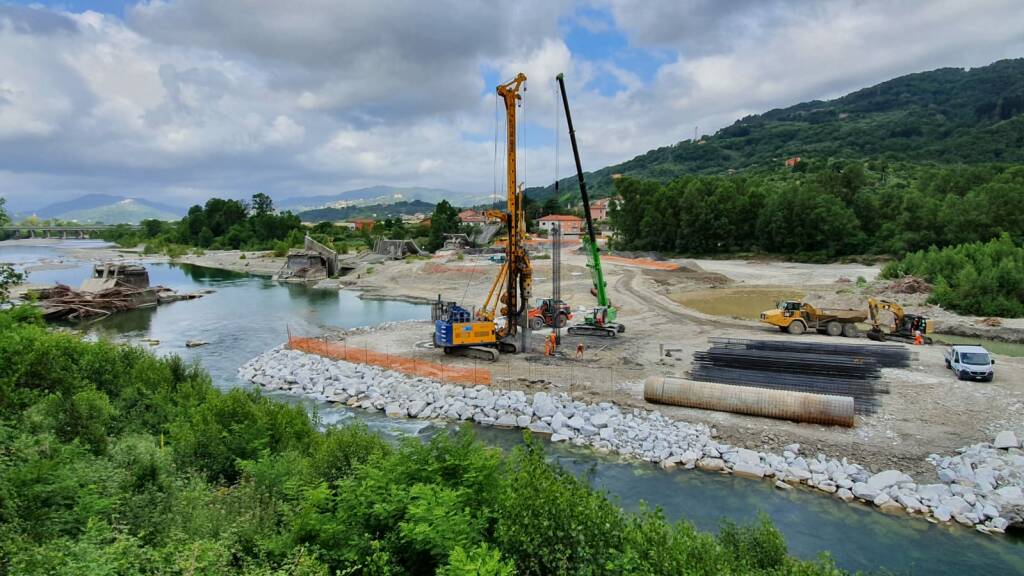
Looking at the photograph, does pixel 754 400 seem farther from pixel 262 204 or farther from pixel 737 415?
pixel 262 204

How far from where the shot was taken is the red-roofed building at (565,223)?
11412cm

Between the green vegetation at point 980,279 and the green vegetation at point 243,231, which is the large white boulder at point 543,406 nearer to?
the green vegetation at point 980,279

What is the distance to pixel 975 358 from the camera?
1914 cm

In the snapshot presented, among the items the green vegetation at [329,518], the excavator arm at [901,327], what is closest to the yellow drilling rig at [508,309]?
the green vegetation at [329,518]

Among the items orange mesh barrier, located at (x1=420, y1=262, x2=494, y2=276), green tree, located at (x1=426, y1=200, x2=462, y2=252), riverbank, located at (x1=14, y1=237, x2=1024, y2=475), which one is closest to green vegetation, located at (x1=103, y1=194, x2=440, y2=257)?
green tree, located at (x1=426, y1=200, x2=462, y2=252)

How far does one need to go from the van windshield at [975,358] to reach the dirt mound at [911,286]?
68.7 feet

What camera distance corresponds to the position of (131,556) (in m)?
5.80

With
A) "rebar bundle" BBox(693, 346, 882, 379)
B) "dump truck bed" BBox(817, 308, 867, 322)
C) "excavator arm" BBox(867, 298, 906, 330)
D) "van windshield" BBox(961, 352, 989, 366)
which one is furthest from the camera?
"dump truck bed" BBox(817, 308, 867, 322)

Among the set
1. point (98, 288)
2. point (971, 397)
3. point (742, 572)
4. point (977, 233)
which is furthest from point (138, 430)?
point (977, 233)

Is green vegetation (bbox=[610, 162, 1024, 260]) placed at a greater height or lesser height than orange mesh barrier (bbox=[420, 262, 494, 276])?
greater

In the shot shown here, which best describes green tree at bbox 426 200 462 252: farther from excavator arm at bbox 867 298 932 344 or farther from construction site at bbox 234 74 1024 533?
excavator arm at bbox 867 298 932 344

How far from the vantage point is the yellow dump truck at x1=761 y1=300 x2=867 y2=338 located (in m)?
27.4

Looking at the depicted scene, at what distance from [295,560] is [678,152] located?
684 feet

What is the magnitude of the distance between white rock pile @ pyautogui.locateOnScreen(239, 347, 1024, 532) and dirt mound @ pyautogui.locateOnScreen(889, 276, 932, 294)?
A: 27477 millimetres
